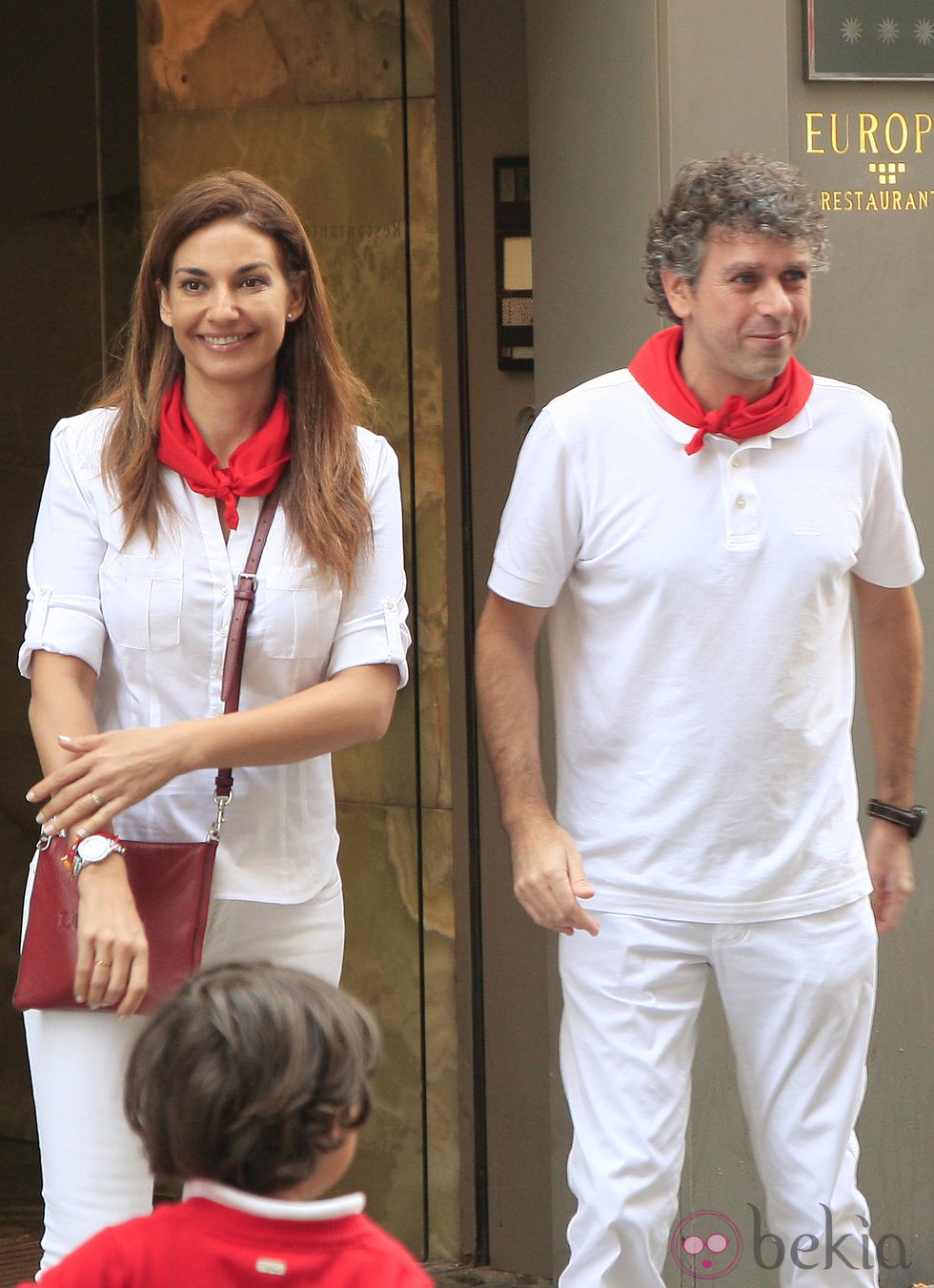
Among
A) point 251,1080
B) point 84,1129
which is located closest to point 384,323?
point 84,1129

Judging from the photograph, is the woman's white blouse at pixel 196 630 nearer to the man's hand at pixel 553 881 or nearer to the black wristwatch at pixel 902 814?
the man's hand at pixel 553 881

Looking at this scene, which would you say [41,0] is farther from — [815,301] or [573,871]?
[573,871]

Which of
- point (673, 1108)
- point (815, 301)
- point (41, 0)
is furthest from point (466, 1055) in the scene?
point (41, 0)

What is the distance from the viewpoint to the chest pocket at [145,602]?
283 centimetres

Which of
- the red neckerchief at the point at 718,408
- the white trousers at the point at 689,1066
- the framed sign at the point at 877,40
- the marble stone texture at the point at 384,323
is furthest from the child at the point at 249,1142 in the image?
the framed sign at the point at 877,40

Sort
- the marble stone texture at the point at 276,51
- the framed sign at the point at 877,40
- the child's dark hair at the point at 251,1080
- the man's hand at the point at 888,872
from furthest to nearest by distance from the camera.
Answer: the marble stone texture at the point at 276,51, the framed sign at the point at 877,40, the man's hand at the point at 888,872, the child's dark hair at the point at 251,1080

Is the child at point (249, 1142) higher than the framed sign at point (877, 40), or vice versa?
the framed sign at point (877, 40)

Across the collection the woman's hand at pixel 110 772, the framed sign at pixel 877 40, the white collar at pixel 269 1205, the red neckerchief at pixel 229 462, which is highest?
the framed sign at pixel 877 40

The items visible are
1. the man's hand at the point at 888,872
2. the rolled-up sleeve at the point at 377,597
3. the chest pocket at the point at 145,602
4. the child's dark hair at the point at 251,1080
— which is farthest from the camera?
the man's hand at the point at 888,872

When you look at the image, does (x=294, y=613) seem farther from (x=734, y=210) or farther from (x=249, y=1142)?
(x=249, y=1142)

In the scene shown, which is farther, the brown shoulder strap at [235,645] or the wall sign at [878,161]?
→ the wall sign at [878,161]

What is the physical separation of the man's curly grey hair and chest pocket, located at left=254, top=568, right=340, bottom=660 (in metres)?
0.87

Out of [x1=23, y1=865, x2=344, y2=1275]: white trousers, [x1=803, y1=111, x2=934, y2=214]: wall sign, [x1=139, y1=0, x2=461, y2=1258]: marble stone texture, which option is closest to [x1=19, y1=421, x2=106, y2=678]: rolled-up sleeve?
[x1=23, y1=865, x2=344, y2=1275]: white trousers

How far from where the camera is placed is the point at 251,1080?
185 centimetres
